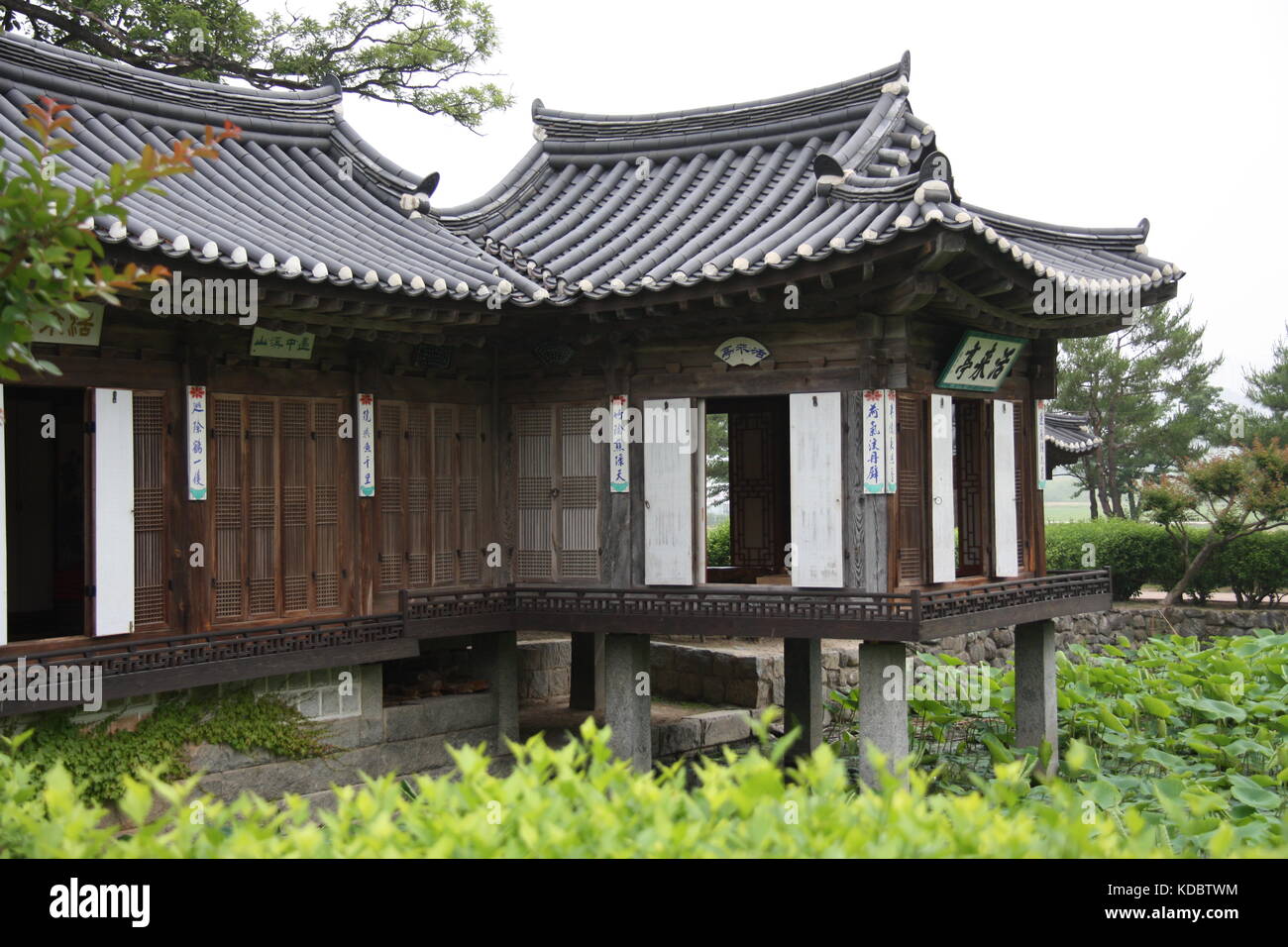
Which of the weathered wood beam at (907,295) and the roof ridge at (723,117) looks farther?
the roof ridge at (723,117)

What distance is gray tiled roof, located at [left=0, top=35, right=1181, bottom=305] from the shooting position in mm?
10633

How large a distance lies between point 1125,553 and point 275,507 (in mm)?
25240

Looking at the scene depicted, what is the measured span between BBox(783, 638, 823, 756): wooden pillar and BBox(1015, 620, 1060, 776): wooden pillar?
96.5 inches

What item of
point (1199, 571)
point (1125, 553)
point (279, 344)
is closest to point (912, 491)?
point (279, 344)

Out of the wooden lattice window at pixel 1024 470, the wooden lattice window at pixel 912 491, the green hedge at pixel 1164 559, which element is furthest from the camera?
the green hedge at pixel 1164 559

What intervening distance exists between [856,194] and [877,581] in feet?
11.9

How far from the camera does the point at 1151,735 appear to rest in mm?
14938

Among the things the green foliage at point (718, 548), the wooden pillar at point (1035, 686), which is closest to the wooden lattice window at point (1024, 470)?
the wooden pillar at point (1035, 686)

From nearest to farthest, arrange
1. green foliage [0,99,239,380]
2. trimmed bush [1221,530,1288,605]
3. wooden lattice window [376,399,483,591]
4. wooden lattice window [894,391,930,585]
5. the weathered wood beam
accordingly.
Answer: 1. green foliage [0,99,239,380]
2. the weathered wood beam
3. wooden lattice window [894,391,930,585]
4. wooden lattice window [376,399,483,591]
5. trimmed bush [1221,530,1288,605]

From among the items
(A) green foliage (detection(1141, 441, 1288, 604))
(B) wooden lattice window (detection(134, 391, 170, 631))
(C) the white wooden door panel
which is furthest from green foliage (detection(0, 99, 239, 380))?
(A) green foliage (detection(1141, 441, 1288, 604))

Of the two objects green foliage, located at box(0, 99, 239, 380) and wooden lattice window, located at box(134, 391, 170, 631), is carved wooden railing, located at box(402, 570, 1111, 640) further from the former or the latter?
green foliage, located at box(0, 99, 239, 380)

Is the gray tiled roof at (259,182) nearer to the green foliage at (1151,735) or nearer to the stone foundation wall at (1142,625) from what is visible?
the green foliage at (1151,735)

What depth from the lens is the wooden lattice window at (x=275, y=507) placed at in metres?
10.8

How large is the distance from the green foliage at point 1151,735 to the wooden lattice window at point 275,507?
235 inches
